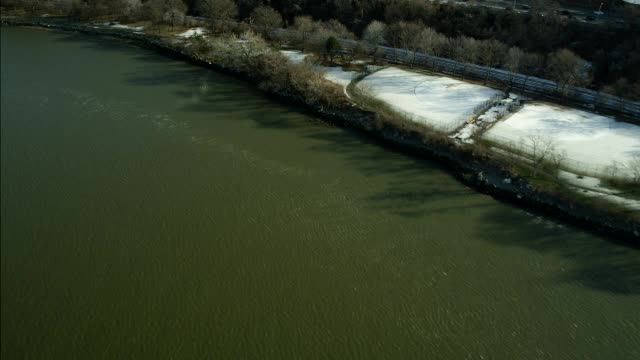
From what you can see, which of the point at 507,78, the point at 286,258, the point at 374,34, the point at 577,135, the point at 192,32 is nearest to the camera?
the point at 286,258

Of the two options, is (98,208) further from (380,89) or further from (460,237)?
(380,89)

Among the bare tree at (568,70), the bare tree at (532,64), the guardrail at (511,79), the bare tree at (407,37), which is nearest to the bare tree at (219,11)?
the guardrail at (511,79)

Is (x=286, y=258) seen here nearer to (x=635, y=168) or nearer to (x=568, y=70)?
(x=635, y=168)

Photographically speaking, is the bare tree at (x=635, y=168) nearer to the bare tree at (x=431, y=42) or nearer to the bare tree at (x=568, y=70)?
the bare tree at (x=568, y=70)

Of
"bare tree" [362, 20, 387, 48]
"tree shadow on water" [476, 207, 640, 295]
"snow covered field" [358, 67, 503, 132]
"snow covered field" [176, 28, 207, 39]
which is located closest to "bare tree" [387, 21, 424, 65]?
"bare tree" [362, 20, 387, 48]

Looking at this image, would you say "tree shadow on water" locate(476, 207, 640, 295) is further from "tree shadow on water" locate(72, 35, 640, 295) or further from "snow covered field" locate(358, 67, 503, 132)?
"snow covered field" locate(358, 67, 503, 132)

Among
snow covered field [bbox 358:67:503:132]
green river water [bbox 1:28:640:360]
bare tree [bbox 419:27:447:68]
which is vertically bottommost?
green river water [bbox 1:28:640:360]

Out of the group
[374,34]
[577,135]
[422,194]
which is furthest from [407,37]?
[422,194]
